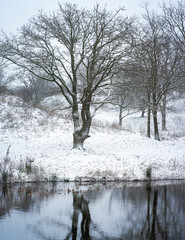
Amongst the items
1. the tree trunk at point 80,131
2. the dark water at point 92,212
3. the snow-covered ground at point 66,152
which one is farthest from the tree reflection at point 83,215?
the tree trunk at point 80,131

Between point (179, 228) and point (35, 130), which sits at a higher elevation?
point (35, 130)

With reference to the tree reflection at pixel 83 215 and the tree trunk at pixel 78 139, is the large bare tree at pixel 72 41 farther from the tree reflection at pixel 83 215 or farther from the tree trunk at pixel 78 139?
the tree reflection at pixel 83 215

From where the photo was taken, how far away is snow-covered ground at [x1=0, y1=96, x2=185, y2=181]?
576 inches

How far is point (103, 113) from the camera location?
59.3 m

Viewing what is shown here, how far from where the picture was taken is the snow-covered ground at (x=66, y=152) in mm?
14641

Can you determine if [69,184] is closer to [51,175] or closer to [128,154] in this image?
[51,175]

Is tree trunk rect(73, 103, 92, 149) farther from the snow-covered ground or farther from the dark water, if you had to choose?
the dark water

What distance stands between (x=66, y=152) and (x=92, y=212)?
30.0 ft

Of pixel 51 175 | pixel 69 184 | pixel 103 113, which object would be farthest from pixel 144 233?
pixel 103 113

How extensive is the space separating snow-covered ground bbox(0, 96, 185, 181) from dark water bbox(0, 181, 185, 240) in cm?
135

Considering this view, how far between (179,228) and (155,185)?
6456 millimetres

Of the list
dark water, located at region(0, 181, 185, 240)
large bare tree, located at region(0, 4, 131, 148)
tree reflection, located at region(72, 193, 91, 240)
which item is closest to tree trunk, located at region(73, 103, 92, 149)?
large bare tree, located at region(0, 4, 131, 148)

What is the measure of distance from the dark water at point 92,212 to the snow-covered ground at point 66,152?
4.42 feet

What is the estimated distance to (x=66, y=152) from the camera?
58.7 feet
